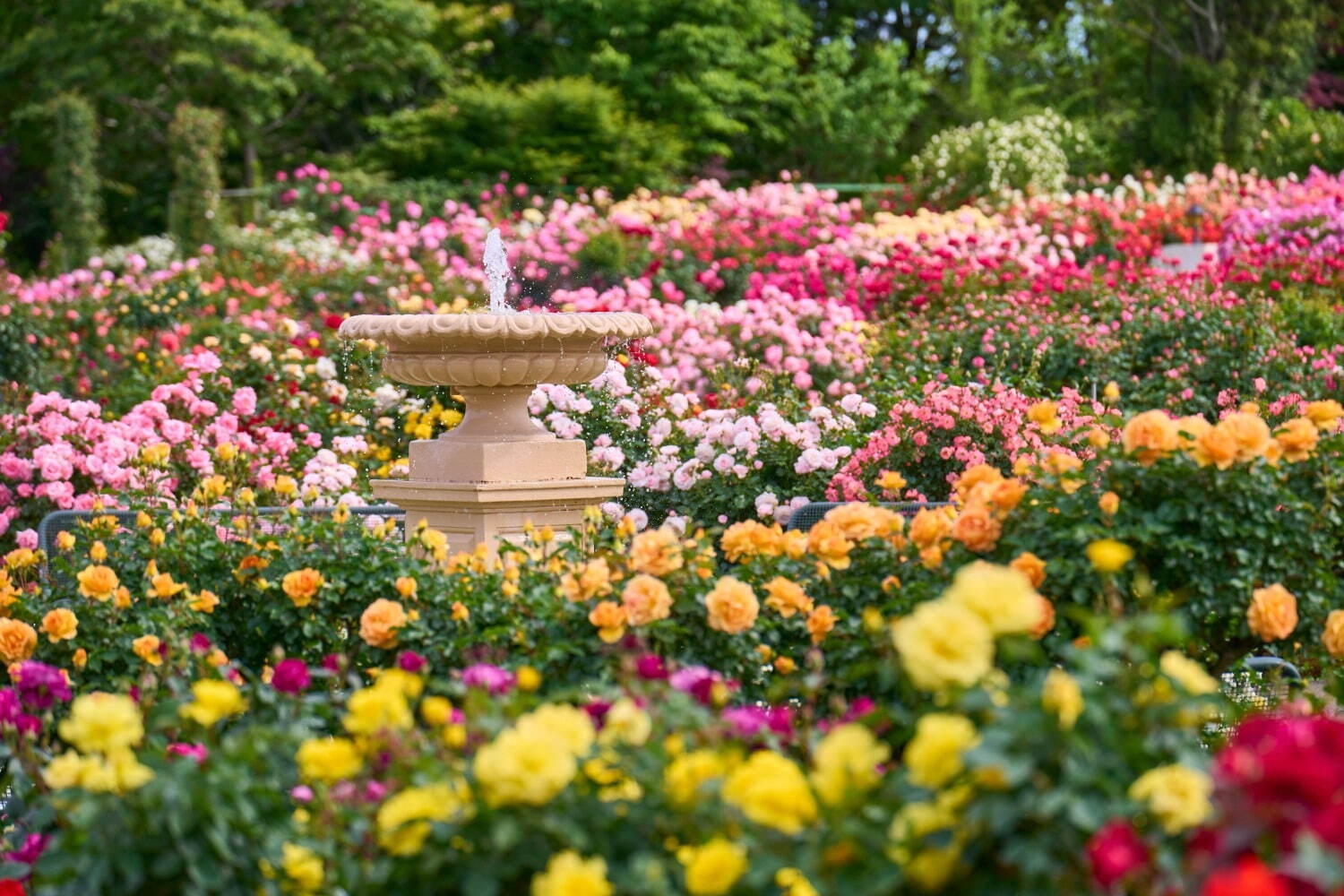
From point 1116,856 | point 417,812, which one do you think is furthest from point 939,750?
point 417,812

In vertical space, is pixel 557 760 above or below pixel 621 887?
above

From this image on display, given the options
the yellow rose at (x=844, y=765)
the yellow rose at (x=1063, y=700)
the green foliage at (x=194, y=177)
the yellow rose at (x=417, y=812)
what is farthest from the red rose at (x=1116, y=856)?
the green foliage at (x=194, y=177)

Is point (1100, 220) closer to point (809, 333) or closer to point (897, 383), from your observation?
point (809, 333)

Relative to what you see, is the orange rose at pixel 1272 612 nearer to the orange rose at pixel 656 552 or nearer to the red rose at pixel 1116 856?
the orange rose at pixel 656 552

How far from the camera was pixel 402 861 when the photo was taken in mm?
1924

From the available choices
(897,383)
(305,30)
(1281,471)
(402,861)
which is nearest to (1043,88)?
(305,30)

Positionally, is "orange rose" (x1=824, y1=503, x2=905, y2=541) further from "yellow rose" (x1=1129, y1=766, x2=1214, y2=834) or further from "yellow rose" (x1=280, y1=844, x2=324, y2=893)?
"yellow rose" (x1=1129, y1=766, x2=1214, y2=834)

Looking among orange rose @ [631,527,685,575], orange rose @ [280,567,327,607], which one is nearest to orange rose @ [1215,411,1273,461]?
orange rose @ [631,527,685,575]

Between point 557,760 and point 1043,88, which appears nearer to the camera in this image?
point 557,760

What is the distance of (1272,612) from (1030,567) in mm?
364

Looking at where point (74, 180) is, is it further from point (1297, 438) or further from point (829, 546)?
point (1297, 438)

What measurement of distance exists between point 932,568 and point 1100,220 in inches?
429

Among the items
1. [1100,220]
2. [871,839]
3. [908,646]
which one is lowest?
[1100,220]

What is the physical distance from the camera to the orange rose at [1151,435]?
286 centimetres
